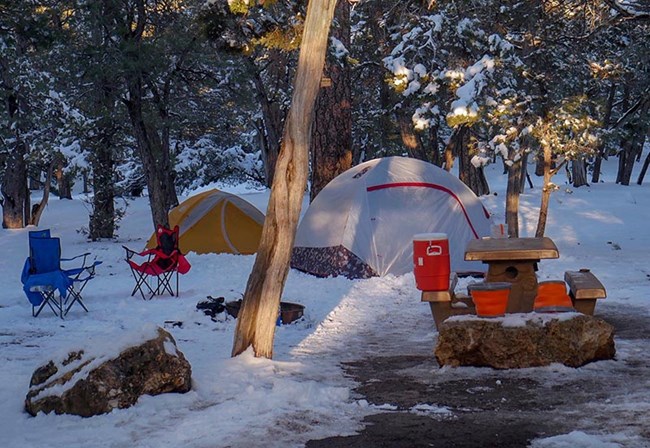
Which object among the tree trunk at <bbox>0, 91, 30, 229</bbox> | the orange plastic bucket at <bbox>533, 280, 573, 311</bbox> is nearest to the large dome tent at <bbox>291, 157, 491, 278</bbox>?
the orange plastic bucket at <bbox>533, 280, 573, 311</bbox>

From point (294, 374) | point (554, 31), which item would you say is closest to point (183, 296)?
point (294, 374)

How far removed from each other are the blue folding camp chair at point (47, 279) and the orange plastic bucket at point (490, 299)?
5.11m

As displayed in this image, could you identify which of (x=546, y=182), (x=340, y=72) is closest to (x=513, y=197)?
(x=546, y=182)

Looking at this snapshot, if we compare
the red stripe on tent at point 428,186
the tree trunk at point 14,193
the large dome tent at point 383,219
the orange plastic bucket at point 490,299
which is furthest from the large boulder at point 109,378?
the tree trunk at point 14,193

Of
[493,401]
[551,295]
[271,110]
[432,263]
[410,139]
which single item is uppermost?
[271,110]

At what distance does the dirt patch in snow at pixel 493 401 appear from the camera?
5.20m

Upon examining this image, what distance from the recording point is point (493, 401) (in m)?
6.21

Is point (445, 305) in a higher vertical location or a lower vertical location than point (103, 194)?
lower

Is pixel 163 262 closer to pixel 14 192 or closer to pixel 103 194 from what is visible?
pixel 103 194

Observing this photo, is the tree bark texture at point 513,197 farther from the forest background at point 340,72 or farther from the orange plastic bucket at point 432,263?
the orange plastic bucket at point 432,263

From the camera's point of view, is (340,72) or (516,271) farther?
(340,72)

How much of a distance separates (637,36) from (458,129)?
4.85 metres

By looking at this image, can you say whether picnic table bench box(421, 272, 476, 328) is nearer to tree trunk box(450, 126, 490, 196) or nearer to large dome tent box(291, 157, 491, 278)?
large dome tent box(291, 157, 491, 278)

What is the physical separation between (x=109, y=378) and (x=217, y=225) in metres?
Answer: 11.6
